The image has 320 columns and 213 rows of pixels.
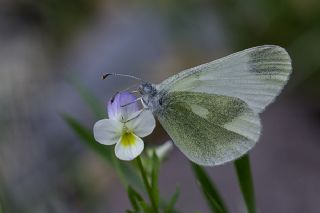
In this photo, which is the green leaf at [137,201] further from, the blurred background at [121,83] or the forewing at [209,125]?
the blurred background at [121,83]

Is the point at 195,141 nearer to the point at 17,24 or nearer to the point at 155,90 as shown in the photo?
the point at 155,90

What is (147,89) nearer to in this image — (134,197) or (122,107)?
(122,107)

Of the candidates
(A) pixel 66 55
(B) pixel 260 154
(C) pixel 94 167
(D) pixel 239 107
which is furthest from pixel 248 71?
(A) pixel 66 55

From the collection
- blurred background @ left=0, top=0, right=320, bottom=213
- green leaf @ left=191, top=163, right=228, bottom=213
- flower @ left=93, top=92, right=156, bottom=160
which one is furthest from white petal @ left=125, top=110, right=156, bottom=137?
blurred background @ left=0, top=0, right=320, bottom=213

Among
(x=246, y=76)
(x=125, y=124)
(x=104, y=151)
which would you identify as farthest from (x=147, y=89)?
(x=104, y=151)

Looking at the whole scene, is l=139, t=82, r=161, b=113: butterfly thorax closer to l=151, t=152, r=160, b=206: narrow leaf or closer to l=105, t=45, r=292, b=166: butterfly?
l=105, t=45, r=292, b=166: butterfly

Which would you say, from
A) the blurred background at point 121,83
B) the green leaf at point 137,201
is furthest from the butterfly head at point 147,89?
the blurred background at point 121,83
